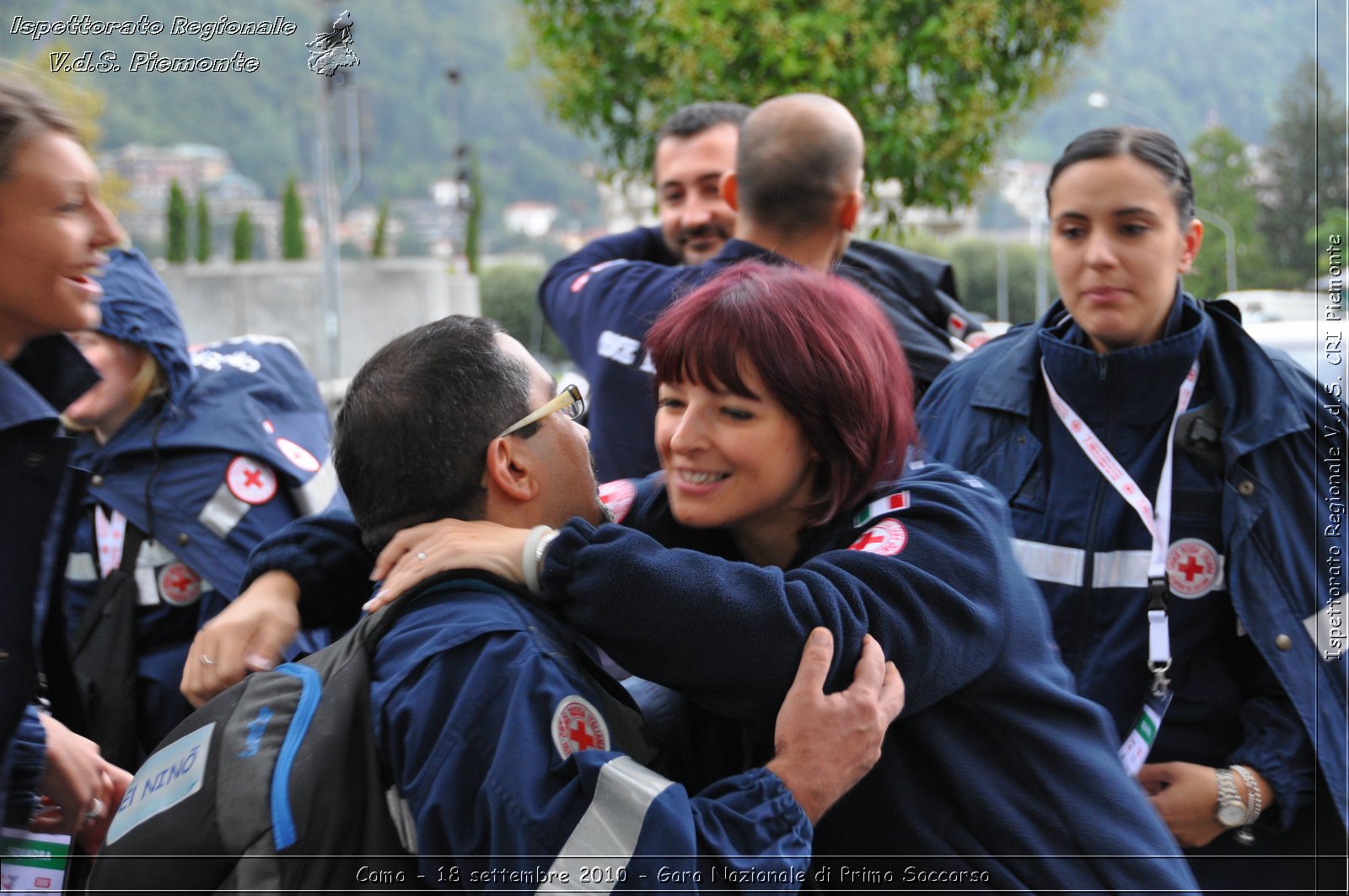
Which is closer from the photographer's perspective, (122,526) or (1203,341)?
(1203,341)

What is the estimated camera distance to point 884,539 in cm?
189

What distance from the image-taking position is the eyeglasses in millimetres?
2037

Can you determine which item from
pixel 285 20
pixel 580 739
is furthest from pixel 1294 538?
Result: pixel 285 20

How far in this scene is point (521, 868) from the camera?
1555mm

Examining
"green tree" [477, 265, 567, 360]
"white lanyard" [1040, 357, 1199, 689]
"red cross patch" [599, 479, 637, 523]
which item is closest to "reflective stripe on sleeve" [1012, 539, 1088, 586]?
"white lanyard" [1040, 357, 1199, 689]

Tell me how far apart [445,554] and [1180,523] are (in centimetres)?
179

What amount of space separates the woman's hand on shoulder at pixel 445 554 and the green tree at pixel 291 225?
17.6 m

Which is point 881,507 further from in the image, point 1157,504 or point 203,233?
point 203,233

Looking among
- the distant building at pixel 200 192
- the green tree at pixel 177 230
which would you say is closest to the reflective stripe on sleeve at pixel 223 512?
the green tree at pixel 177 230

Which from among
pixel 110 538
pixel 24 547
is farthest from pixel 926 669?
pixel 110 538

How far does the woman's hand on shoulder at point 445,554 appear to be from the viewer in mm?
1808

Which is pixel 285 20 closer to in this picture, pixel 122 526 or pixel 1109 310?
pixel 122 526

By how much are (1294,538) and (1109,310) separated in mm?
671

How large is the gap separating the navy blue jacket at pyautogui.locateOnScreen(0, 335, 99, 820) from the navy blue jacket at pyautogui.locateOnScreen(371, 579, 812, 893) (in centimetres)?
86
